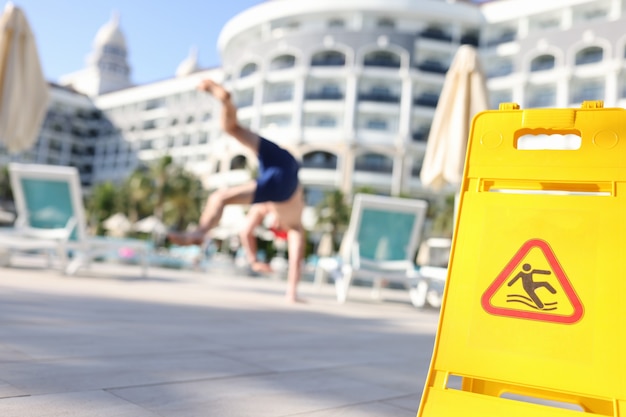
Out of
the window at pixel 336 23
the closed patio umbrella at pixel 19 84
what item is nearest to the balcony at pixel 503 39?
the window at pixel 336 23

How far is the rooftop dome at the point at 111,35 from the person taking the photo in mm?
76188

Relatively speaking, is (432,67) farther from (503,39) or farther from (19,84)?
(19,84)

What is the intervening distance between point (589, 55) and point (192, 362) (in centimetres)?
3996

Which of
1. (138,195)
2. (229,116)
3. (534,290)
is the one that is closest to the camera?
(534,290)

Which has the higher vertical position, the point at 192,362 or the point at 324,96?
the point at 324,96

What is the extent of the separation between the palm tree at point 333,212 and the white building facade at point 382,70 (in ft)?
9.86

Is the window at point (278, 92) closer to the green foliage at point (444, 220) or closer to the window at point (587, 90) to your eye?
the green foliage at point (444, 220)

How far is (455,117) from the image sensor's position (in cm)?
762

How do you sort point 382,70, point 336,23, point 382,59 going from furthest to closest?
point 336,23 < point 382,59 < point 382,70

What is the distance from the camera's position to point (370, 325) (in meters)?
4.82

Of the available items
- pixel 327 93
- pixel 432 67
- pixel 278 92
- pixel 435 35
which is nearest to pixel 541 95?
pixel 432 67

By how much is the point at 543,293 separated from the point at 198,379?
4.05 ft

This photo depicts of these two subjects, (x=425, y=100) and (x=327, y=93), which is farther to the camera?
(x=327, y=93)

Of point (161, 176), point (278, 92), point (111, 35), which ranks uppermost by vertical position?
point (111, 35)
